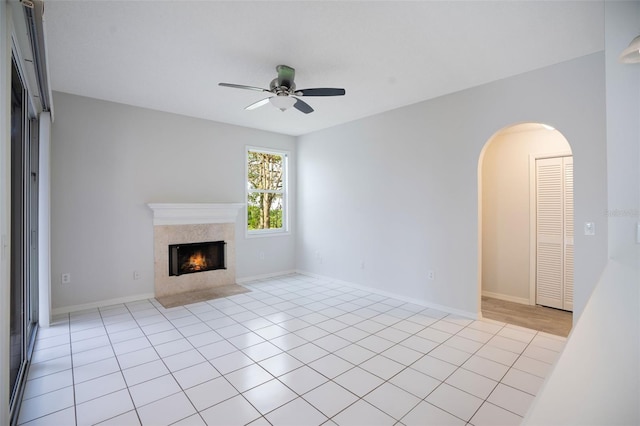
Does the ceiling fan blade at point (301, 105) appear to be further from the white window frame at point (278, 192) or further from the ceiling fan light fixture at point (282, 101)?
the white window frame at point (278, 192)

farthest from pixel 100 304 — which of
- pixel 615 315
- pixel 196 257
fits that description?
pixel 615 315

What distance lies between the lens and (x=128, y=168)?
4375 mm

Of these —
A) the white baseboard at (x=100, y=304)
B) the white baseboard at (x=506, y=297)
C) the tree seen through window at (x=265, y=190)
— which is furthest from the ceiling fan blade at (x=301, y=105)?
the white baseboard at (x=506, y=297)

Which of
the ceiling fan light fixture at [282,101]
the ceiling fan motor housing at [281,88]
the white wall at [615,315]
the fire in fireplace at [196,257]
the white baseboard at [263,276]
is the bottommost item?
the white baseboard at [263,276]

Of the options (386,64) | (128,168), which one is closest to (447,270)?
(386,64)

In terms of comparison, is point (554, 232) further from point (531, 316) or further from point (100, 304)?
point (100, 304)

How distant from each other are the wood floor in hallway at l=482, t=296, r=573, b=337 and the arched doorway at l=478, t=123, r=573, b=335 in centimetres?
1

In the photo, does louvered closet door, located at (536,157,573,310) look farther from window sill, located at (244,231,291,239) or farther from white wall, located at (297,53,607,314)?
window sill, located at (244,231,291,239)

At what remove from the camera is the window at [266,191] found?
5812 millimetres

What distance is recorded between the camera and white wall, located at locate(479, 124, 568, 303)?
4.38m

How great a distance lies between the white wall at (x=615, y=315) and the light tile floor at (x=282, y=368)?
1154mm

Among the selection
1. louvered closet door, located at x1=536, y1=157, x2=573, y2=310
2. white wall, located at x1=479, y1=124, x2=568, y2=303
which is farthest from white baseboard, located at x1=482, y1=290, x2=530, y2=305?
louvered closet door, located at x1=536, y1=157, x2=573, y2=310

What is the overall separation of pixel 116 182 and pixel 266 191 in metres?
2.48

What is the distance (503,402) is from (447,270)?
1.96m
